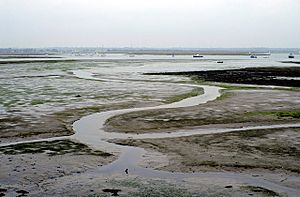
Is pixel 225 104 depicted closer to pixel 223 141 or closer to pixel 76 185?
pixel 223 141

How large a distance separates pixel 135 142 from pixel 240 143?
17.2 ft

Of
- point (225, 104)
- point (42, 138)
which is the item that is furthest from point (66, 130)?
point (225, 104)

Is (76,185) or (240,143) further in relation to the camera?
(240,143)

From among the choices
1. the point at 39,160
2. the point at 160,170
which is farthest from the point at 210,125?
the point at 39,160

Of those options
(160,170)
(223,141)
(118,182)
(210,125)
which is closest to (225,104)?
(210,125)

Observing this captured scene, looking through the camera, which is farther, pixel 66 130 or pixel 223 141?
pixel 66 130

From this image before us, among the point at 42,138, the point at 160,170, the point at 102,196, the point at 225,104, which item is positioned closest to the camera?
the point at 102,196

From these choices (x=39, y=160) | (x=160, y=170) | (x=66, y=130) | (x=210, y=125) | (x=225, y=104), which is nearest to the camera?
(x=160, y=170)

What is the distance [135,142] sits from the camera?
19.7m

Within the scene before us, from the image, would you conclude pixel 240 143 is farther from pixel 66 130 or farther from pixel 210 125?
pixel 66 130

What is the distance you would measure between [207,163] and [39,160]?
692cm

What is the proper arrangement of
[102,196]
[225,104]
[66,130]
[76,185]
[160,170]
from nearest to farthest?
[102,196] < [76,185] < [160,170] < [66,130] < [225,104]

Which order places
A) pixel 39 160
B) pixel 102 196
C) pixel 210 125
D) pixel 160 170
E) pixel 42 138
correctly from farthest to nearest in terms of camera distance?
pixel 210 125, pixel 42 138, pixel 39 160, pixel 160 170, pixel 102 196

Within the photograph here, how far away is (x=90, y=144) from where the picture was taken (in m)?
19.3
